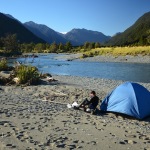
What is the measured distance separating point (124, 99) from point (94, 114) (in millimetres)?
1747

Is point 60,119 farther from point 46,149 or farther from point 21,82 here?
point 21,82

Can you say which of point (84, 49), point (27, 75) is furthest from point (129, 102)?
point (84, 49)

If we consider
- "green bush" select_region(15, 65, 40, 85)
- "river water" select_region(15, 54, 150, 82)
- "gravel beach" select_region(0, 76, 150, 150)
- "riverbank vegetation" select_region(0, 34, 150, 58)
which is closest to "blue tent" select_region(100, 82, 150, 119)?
"gravel beach" select_region(0, 76, 150, 150)

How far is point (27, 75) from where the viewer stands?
22438 mm

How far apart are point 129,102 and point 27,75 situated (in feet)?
33.5

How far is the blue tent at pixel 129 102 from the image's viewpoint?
13.8 meters

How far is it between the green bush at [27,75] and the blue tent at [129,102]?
349 inches

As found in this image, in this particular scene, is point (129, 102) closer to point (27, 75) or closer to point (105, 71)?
point (27, 75)

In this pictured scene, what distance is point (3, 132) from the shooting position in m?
8.78

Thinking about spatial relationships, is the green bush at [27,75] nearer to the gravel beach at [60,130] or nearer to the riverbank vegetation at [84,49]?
the gravel beach at [60,130]

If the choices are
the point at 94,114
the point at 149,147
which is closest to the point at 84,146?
the point at 149,147

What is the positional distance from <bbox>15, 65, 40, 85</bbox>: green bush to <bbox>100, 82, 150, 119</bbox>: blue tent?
8867 mm

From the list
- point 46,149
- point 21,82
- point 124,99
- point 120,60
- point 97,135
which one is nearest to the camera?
point 46,149

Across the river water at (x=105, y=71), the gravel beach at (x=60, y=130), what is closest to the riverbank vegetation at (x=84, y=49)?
the river water at (x=105, y=71)
